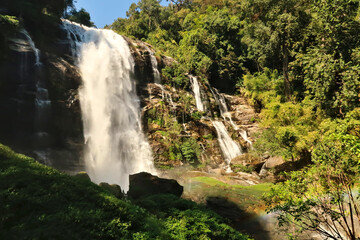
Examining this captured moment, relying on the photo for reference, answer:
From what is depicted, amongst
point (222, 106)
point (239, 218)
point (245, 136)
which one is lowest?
point (239, 218)

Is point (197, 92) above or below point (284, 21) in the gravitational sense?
below

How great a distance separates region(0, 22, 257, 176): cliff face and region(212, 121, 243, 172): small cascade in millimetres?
513

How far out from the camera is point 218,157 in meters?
22.3

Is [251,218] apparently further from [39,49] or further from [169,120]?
[39,49]

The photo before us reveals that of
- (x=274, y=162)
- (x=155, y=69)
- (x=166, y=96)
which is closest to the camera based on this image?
(x=274, y=162)

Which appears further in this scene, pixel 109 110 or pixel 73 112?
pixel 109 110

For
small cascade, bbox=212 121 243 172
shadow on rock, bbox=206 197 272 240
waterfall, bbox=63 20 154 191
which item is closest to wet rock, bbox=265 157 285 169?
small cascade, bbox=212 121 243 172

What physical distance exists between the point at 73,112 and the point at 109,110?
3624mm

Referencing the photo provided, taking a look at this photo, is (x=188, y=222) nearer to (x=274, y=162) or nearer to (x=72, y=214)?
(x=72, y=214)

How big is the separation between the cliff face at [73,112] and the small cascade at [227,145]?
0.51 m

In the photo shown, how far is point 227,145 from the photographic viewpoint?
24156 mm

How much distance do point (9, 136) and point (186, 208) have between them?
46.9ft

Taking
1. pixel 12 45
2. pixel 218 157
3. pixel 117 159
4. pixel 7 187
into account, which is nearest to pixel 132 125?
pixel 117 159

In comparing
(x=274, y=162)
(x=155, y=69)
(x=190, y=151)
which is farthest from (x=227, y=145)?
(x=155, y=69)
